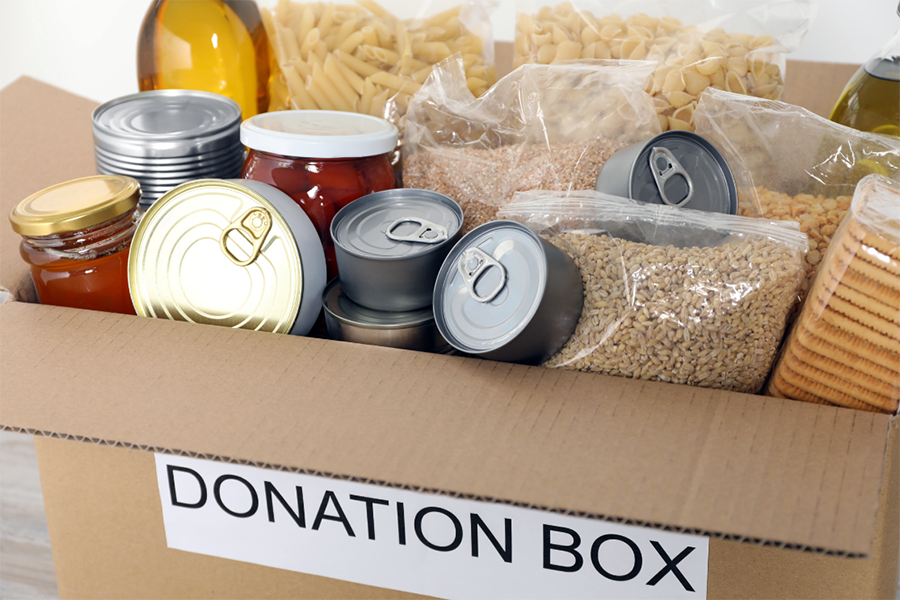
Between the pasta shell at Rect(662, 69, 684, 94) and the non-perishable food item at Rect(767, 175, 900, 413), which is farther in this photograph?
the pasta shell at Rect(662, 69, 684, 94)

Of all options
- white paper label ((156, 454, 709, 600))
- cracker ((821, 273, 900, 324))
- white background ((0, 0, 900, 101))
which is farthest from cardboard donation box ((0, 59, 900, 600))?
white background ((0, 0, 900, 101))

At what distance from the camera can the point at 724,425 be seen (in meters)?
0.71

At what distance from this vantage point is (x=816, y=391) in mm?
755

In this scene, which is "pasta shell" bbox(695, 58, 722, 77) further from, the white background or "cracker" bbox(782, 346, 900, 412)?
the white background

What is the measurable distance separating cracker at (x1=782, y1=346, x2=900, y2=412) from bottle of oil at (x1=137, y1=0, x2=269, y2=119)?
100cm

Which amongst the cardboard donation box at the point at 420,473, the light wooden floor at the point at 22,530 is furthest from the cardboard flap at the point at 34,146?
the light wooden floor at the point at 22,530

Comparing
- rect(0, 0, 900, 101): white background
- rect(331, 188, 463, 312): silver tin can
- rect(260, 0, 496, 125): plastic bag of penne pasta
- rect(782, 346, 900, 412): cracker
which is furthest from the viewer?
rect(0, 0, 900, 101): white background

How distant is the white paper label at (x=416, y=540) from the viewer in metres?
0.72

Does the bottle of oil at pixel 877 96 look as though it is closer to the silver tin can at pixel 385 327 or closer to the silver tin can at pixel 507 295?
the silver tin can at pixel 507 295

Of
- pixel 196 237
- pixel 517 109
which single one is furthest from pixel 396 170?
pixel 196 237

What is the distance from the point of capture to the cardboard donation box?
25.7 inches

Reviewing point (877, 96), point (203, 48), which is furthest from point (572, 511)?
point (203, 48)

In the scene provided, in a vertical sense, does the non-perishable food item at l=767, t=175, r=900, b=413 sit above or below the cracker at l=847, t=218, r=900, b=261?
below

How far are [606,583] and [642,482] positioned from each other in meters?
0.15
